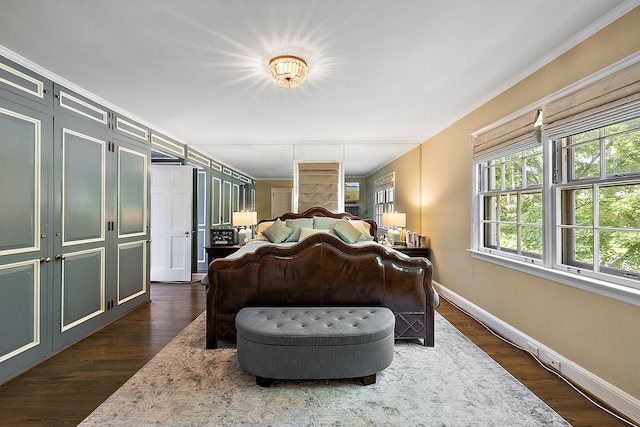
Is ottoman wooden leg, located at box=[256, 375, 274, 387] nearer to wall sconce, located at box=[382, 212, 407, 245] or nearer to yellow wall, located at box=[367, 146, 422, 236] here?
wall sconce, located at box=[382, 212, 407, 245]

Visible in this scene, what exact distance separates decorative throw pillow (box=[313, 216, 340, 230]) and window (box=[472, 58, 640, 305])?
7.31 feet

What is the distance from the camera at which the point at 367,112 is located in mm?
3734

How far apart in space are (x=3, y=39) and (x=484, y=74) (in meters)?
3.81

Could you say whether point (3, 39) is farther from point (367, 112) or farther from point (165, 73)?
point (367, 112)

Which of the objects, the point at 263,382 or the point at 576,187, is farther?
the point at 576,187

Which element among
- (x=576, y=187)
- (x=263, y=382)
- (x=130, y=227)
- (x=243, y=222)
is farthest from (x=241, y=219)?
(x=576, y=187)

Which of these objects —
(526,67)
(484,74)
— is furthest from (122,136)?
(526,67)

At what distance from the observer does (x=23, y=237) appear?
2.40m

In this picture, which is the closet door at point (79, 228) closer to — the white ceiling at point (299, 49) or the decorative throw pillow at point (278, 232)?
the white ceiling at point (299, 49)

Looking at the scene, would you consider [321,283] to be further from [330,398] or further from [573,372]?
[573,372]

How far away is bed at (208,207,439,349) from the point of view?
2689 mm

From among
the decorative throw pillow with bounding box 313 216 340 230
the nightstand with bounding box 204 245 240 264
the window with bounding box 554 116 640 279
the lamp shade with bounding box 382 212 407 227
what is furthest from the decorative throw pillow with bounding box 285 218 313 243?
the window with bounding box 554 116 640 279

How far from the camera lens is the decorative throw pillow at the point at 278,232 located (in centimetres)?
440

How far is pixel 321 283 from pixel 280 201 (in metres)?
6.40
